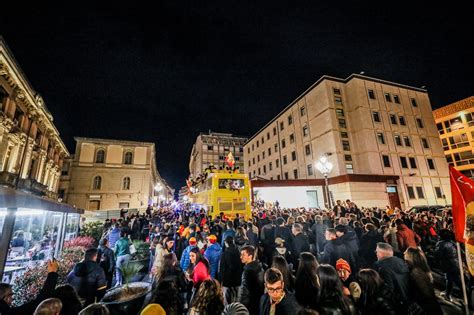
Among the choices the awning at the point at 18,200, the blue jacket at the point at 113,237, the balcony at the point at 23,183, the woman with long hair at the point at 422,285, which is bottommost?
the woman with long hair at the point at 422,285

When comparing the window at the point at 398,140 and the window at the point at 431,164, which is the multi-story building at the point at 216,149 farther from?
the window at the point at 431,164

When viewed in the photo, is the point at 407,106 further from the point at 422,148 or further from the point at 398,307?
the point at 398,307

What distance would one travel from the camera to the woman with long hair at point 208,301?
9.01 ft

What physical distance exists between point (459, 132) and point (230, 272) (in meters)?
58.7

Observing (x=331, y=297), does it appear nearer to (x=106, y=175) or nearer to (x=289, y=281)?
(x=289, y=281)

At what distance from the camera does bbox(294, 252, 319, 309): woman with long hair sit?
3.07 meters

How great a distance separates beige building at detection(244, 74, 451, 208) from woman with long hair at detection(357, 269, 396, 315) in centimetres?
2277

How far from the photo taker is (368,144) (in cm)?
2820

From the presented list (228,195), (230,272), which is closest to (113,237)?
(230,272)

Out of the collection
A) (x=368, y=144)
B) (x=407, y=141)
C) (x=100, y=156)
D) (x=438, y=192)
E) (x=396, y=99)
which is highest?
(x=396, y=99)

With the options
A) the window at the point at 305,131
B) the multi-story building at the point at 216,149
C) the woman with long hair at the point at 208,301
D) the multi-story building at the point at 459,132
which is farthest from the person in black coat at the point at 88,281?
the multi-story building at the point at 216,149

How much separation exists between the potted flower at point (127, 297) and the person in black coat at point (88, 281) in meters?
0.24

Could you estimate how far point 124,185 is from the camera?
1505 inches

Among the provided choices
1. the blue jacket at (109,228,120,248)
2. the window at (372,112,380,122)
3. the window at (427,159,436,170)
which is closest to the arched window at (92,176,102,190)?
the blue jacket at (109,228,120,248)
